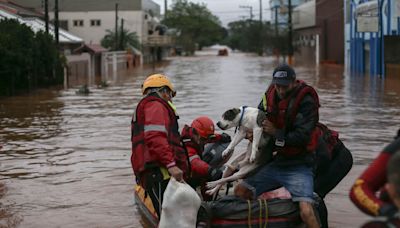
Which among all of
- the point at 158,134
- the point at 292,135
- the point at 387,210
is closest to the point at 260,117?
the point at 292,135

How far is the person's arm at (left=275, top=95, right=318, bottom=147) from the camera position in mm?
5934

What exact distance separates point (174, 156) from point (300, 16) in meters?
78.0

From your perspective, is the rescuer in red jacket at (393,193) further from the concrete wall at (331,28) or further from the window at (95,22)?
the window at (95,22)

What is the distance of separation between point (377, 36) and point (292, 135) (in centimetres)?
3967

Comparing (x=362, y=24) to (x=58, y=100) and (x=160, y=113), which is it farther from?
(x=160, y=113)

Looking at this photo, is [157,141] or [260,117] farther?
[260,117]

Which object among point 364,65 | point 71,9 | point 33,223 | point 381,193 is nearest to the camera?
point 381,193

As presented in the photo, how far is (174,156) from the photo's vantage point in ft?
20.1

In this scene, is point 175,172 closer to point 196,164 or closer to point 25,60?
point 196,164

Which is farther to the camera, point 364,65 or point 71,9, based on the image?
point 71,9

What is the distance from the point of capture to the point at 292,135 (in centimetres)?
595

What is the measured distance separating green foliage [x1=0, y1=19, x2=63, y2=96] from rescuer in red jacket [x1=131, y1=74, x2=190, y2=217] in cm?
2392

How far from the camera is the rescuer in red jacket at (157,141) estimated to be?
588cm

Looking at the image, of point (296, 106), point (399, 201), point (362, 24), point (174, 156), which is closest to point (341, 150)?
point (296, 106)
